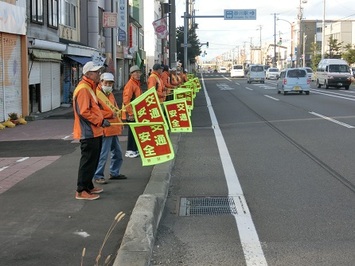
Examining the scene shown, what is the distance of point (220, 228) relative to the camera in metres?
5.71

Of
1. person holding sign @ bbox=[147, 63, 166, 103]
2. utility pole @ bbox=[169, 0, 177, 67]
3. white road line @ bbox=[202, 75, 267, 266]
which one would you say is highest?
utility pole @ bbox=[169, 0, 177, 67]

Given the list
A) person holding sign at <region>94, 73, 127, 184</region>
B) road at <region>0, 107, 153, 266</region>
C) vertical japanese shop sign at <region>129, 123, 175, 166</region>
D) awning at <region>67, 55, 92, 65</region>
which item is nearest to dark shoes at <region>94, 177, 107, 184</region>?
person holding sign at <region>94, 73, 127, 184</region>

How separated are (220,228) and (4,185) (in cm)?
381

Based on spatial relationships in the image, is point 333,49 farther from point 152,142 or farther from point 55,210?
point 55,210

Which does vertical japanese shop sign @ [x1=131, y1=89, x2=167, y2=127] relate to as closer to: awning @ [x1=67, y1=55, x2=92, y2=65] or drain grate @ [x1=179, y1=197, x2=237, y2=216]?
drain grate @ [x1=179, y1=197, x2=237, y2=216]

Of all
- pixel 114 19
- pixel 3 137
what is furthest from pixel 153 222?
pixel 114 19

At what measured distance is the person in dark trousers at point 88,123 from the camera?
6.44m

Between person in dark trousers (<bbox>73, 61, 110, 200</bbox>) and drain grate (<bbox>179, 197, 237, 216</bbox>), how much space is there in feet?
4.02

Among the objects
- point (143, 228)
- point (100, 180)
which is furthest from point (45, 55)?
point (143, 228)

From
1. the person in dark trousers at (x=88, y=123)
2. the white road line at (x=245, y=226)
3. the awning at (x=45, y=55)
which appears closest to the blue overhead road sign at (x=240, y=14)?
the awning at (x=45, y=55)

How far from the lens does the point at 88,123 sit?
6.55 metres

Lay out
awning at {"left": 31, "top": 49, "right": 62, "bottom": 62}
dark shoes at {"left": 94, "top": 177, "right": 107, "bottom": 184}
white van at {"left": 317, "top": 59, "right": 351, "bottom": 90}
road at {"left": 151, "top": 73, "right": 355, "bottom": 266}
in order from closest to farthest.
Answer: road at {"left": 151, "top": 73, "right": 355, "bottom": 266}
dark shoes at {"left": 94, "top": 177, "right": 107, "bottom": 184}
awning at {"left": 31, "top": 49, "right": 62, "bottom": 62}
white van at {"left": 317, "top": 59, "right": 351, "bottom": 90}

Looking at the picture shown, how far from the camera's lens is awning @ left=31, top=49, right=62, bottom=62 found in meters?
19.0

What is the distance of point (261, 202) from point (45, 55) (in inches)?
610
